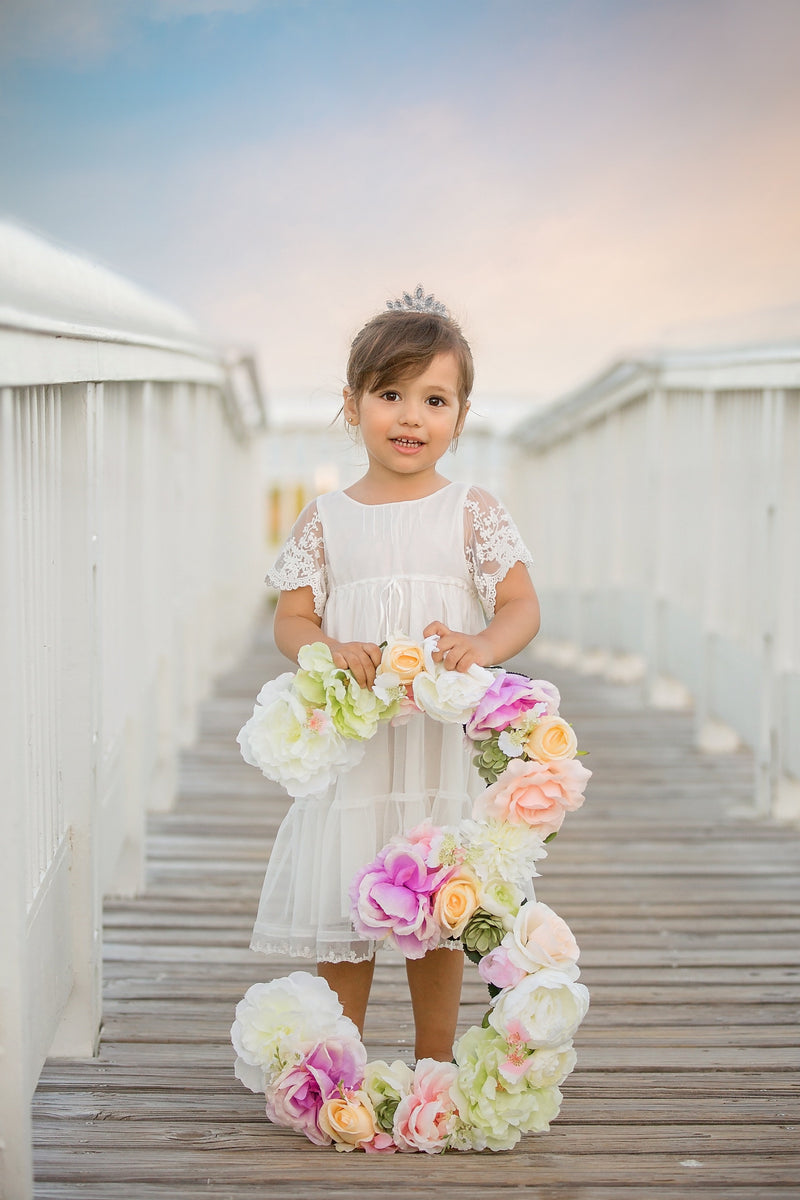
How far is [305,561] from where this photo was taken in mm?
→ 2182

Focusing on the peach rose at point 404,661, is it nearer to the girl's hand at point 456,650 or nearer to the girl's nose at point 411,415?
the girl's hand at point 456,650

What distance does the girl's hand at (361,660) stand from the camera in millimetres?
1951

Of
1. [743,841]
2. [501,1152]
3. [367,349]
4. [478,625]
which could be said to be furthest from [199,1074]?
[743,841]

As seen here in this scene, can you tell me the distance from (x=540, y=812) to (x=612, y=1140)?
518mm

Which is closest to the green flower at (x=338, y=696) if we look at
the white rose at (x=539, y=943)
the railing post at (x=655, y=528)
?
the white rose at (x=539, y=943)

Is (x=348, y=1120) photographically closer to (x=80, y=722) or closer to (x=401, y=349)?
(x=80, y=722)

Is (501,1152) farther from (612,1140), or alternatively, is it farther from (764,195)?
(764,195)

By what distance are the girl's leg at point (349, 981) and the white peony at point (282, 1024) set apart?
0.51 ft

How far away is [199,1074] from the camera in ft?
7.19

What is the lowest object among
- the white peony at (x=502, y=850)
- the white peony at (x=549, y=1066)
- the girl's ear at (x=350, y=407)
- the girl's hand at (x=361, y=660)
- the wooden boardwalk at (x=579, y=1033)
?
the wooden boardwalk at (x=579, y=1033)

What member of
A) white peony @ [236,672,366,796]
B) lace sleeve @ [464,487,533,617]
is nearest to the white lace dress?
lace sleeve @ [464,487,533,617]

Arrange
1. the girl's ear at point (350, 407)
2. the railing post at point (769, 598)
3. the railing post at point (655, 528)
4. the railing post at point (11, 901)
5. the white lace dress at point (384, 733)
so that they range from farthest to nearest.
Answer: the railing post at point (655, 528) → the railing post at point (769, 598) → the girl's ear at point (350, 407) → the white lace dress at point (384, 733) → the railing post at point (11, 901)

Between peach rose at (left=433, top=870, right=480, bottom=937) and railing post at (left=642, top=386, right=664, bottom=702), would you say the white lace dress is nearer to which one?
peach rose at (left=433, top=870, right=480, bottom=937)

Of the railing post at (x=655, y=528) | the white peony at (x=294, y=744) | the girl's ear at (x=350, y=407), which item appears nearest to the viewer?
the white peony at (x=294, y=744)
